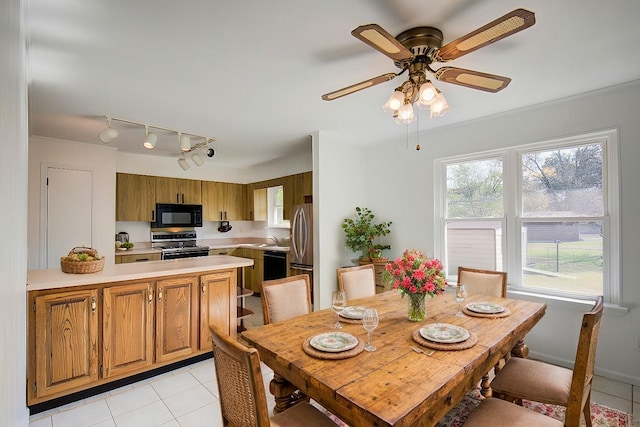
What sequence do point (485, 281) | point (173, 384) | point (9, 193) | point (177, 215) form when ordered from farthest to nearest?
point (177, 215) < point (485, 281) < point (173, 384) < point (9, 193)

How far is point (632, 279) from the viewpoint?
2.51 meters

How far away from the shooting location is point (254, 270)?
546 centimetres

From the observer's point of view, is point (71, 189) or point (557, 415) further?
point (71, 189)

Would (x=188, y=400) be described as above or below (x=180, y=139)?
below

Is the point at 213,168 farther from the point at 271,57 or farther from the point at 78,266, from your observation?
the point at 271,57

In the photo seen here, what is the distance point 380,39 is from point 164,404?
111 inches

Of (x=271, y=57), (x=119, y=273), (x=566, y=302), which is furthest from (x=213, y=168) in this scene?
(x=566, y=302)

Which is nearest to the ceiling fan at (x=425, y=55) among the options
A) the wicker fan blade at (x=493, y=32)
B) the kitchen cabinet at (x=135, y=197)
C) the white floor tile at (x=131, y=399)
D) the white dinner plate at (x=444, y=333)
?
the wicker fan blade at (x=493, y=32)

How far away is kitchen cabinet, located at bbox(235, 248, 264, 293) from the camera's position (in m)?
5.31

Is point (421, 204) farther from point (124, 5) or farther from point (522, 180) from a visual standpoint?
point (124, 5)

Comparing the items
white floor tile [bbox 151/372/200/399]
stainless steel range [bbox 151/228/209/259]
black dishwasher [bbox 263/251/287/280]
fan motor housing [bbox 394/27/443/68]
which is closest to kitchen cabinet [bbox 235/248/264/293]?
black dishwasher [bbox 263/251/287/280]

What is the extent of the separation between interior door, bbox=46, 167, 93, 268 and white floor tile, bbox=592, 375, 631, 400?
583 centimetres

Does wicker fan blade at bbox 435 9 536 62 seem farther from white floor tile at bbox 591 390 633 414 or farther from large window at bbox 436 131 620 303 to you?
white floor tile at bbox 591 390 633 414

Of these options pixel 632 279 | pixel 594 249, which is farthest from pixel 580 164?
pixel 632 279
